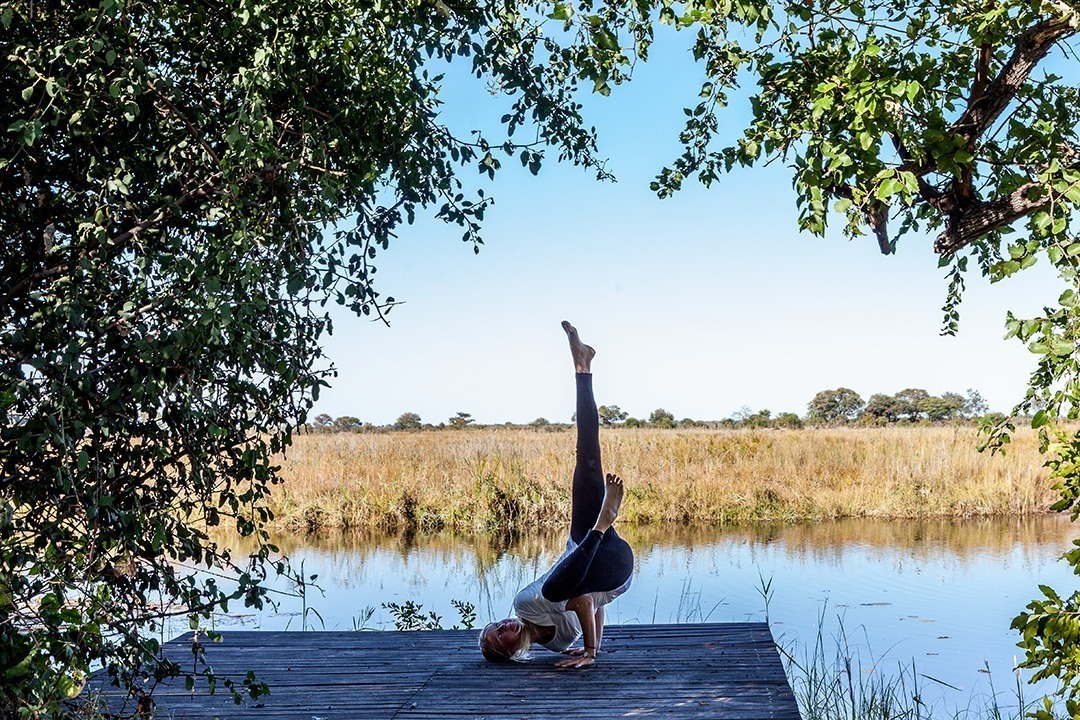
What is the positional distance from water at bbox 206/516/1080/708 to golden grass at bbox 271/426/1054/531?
1.32 feet

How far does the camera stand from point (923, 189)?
4.22m

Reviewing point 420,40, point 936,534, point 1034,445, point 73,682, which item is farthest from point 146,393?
point 1034,445

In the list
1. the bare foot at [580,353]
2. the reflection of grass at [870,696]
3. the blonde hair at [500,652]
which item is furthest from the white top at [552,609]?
the reflection of grass at [870,696]

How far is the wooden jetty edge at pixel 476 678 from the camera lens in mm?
4090

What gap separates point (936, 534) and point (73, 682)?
1135cm

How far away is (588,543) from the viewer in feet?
14.9

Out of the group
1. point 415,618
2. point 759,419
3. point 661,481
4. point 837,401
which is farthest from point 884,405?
point 415,618

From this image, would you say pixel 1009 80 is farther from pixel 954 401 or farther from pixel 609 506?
pixel 954 401

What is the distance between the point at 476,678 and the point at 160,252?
2.43 meters

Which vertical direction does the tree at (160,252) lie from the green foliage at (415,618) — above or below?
above

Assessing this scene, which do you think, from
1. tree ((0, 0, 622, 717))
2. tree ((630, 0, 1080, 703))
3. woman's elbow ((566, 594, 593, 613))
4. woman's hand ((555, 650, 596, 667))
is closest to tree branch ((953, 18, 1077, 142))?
tree ((630, 0, 1080, 703))

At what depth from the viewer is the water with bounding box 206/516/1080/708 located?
7.96m

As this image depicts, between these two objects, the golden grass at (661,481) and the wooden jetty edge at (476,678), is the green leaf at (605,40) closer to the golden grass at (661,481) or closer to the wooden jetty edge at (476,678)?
the wooden jetty edge at (476,678)

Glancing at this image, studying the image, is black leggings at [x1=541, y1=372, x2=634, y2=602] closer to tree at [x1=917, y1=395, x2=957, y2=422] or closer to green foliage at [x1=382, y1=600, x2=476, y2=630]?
green foliage at [x1=382, y1=600, x2=476, y2=630]
